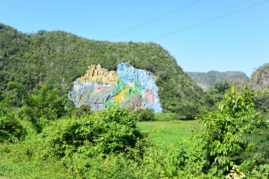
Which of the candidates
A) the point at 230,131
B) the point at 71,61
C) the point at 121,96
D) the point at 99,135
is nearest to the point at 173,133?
the point at 99,135

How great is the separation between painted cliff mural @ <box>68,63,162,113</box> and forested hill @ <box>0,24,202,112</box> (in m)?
1.76

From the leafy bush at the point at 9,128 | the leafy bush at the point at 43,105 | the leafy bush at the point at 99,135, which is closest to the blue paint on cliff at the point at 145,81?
the leafy bush at the point at 43,105

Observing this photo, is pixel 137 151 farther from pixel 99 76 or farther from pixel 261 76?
pixel 261 76

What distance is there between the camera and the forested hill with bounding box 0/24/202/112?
55.6 meters

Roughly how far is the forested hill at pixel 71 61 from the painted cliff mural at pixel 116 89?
1758 mm

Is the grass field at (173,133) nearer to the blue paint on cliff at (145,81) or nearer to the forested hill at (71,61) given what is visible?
the forested hill at (71,61)

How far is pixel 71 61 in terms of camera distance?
2514 inches

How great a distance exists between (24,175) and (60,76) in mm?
54082

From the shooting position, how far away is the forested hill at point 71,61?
182 feet

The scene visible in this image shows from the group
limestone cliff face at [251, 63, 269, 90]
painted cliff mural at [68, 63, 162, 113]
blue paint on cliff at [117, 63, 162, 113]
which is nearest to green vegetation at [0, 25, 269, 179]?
painted cliff mural at [68, 63, 162, 113]

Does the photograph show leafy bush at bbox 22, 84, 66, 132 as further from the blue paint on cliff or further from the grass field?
the blue paint on cliff

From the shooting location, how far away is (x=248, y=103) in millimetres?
5898

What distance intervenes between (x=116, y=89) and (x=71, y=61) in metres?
17.1

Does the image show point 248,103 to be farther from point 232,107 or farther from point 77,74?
point 77,74
